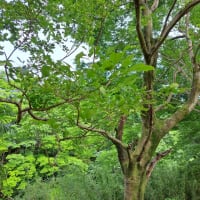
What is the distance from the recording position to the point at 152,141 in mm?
3348

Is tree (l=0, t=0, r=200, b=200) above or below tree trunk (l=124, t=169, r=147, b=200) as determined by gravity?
above

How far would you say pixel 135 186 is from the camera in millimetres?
3238

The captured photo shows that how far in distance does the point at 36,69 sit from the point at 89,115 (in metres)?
0.47

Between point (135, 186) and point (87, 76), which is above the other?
point (87, 76)

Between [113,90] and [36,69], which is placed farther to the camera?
[36,69]

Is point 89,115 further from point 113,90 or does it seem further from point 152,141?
point 152,141

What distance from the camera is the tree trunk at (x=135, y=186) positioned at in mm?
3234

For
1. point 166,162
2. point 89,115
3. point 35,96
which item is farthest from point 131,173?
point 166,162

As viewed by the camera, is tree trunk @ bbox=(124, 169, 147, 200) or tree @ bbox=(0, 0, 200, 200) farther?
tree trunk @ bbox=(124, 169, 147, 200)

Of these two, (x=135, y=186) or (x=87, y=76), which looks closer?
(x=87, y=76)

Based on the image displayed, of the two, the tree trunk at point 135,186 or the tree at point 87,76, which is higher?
the tree at point 87,76

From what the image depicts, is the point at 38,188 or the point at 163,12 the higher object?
the point at 163,12

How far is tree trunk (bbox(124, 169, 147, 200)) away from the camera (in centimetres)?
323

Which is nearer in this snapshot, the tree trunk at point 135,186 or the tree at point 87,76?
the tree at point 87,76
